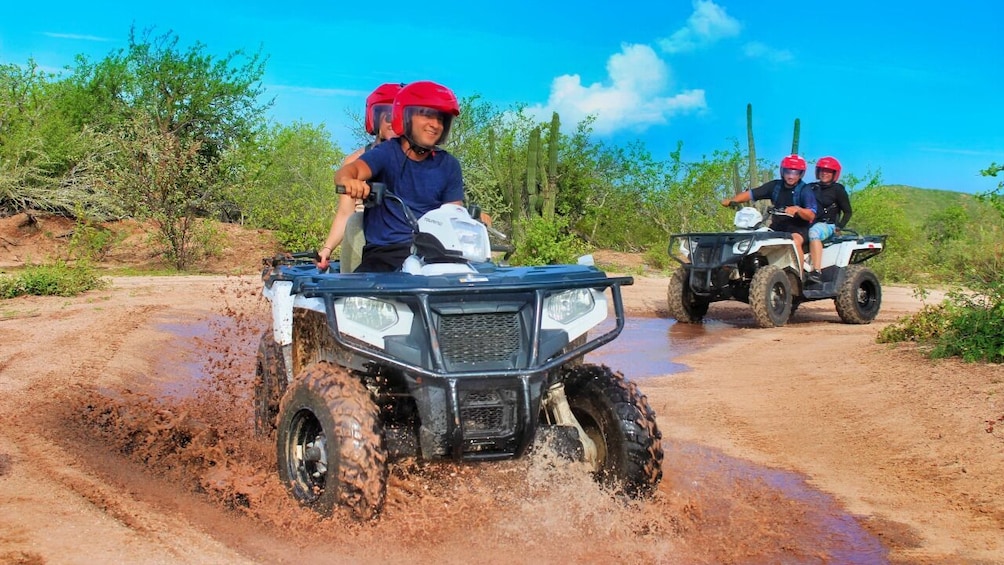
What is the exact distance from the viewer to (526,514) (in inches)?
178

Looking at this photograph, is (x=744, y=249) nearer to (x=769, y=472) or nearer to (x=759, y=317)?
(x=759, y=317)

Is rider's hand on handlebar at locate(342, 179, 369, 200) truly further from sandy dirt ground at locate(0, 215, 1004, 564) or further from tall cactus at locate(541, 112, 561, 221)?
tall cactus at locate(541, 112, 561, 221)

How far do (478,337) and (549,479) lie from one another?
801 mm

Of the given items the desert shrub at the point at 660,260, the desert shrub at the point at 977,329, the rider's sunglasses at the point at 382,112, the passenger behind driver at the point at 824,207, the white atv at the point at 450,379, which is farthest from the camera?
the desert shrub at the point at 660,260

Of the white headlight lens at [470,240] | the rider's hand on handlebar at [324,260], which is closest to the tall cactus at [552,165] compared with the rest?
the rider's hand on handlebar at [324,260]

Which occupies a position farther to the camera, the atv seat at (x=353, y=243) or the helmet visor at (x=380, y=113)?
the helmet visor at (x=380, y=113)

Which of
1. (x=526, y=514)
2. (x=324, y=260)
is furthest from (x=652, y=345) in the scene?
(x=526, y=514)

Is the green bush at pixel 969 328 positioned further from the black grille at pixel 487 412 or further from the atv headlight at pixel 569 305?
the black grille at pixel 487 412

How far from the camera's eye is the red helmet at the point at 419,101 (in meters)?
4.95

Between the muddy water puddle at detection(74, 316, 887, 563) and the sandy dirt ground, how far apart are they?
0.01m

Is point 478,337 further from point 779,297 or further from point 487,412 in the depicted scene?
point 779,297

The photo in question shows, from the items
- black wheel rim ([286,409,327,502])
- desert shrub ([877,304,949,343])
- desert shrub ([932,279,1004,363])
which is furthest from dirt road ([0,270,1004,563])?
desert shrub ([877,304,949,343])

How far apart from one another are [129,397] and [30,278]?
7.41 m

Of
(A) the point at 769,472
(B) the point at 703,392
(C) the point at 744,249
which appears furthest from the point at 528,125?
(A) the point at 769,472
